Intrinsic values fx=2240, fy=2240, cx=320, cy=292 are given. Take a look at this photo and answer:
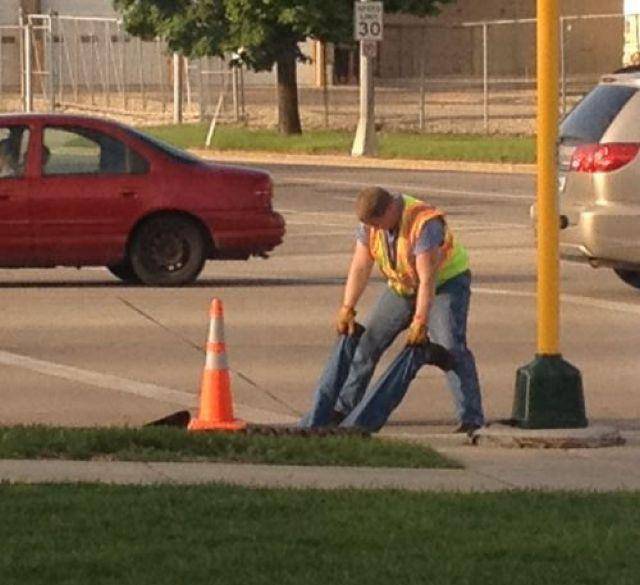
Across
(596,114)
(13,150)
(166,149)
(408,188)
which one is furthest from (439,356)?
(408,188)

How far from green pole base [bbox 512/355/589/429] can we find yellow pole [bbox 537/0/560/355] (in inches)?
12.2

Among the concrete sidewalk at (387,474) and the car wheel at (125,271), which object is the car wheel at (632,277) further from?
the concrete sidewalk at (387,474)

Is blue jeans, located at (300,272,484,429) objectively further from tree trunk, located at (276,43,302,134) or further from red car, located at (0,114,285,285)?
tree trunk, located at (276,43,302,134)

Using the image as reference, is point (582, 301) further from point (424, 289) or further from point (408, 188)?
point (408, 188)

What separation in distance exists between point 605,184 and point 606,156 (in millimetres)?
234

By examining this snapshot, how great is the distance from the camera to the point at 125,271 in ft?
67.1

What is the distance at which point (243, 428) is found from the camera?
12078 mm

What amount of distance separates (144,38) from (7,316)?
3275cm

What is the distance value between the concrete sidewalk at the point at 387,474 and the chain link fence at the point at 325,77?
34.2 metres

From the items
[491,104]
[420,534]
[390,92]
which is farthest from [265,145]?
[420,534]

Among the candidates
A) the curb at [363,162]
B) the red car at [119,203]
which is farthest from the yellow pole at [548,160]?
the curb at [363,162]

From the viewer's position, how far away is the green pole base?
11.9 metres

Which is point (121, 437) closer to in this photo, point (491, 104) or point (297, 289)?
point (297, 289)

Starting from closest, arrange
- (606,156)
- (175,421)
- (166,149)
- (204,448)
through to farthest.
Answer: (204,448) < (175,421) < (606,156) < (166,149)
